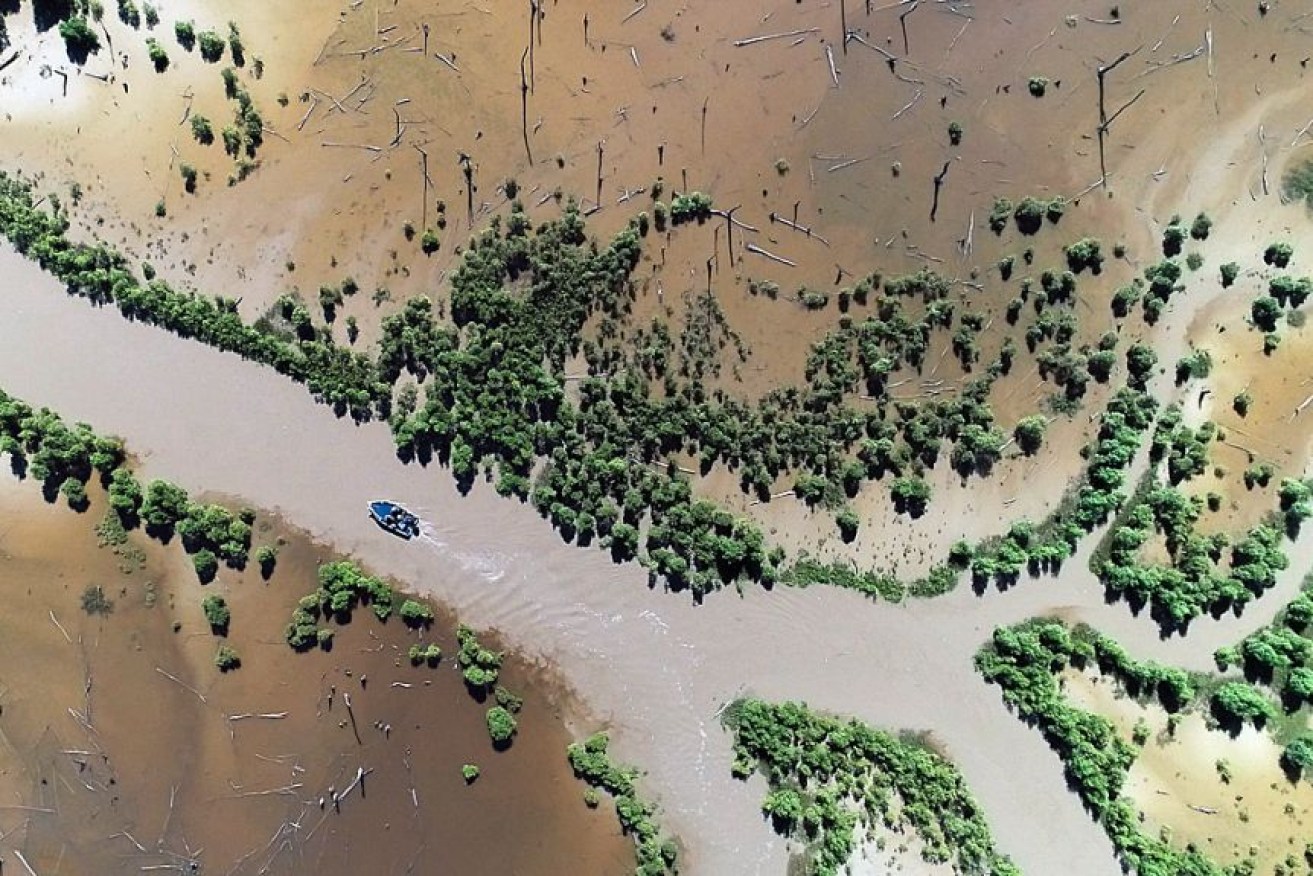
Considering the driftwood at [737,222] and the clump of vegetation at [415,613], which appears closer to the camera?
the clump of vegetation at [415,613]

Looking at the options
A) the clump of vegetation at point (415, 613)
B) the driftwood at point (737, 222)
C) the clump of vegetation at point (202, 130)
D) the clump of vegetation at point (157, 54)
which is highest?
the clump of vegetation at point (157, 54)

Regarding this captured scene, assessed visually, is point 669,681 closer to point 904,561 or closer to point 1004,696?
point 904,561

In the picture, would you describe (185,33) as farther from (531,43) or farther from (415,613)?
(415,613)

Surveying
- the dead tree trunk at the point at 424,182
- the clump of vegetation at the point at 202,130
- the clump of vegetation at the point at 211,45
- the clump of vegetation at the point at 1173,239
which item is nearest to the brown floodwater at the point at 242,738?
the dead tree trunk at the point at 424,182

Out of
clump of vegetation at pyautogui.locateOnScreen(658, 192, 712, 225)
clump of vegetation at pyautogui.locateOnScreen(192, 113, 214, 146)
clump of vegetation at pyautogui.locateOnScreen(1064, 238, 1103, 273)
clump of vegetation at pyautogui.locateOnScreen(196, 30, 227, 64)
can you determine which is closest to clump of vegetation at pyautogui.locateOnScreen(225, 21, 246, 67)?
clump of vegetation at pyautogui.locateOnScreen(196, 30, 227, 64)

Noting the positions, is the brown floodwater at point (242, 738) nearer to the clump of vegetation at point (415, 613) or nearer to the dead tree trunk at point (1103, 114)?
the clump of vegetation at point (415, 613)

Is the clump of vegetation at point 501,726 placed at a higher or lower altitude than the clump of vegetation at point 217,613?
lower

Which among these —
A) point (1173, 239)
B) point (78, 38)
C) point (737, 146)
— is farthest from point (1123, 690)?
point (78, 38)

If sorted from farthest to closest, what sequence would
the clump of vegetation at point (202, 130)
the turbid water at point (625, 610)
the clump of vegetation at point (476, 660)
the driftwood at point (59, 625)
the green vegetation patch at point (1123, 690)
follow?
the clump of vegetation at point (202, 130), the driftwood at point (59, 625), the clump of vegetation at point (476, 660), the turbid water at point (625, 610), the green vegetation patch at point (1123, 690)
